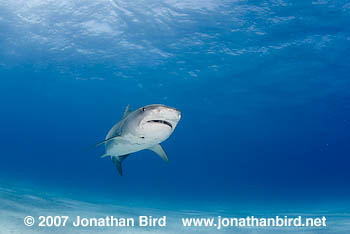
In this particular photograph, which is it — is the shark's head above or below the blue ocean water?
below

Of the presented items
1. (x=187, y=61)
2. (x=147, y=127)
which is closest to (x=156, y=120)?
(x=147, y=127)

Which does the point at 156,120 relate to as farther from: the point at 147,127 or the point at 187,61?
the point at 187,61

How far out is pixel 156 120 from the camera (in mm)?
3852

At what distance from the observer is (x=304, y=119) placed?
40.7 m

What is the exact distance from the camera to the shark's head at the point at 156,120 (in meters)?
3.65

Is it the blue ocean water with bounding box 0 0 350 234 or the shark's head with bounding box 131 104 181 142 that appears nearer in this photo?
the shark's head with bounding box 131 104 181 142

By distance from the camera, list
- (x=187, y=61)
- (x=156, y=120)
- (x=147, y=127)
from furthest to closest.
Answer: (x=187, y=61)
(x=147, y=127)
(x=156, y=120)

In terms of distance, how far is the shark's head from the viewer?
3.65 metres

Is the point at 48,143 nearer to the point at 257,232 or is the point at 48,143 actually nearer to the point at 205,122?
the point at 205,122

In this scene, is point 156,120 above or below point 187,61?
below

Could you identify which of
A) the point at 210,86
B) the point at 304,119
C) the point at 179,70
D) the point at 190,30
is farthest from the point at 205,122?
the point at 190,30

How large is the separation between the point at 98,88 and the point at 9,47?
44.5 feet

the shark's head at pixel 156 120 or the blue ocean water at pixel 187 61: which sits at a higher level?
the blue ocean water at pixel 187 61

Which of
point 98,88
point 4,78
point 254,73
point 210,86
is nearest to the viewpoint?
point 254,73
